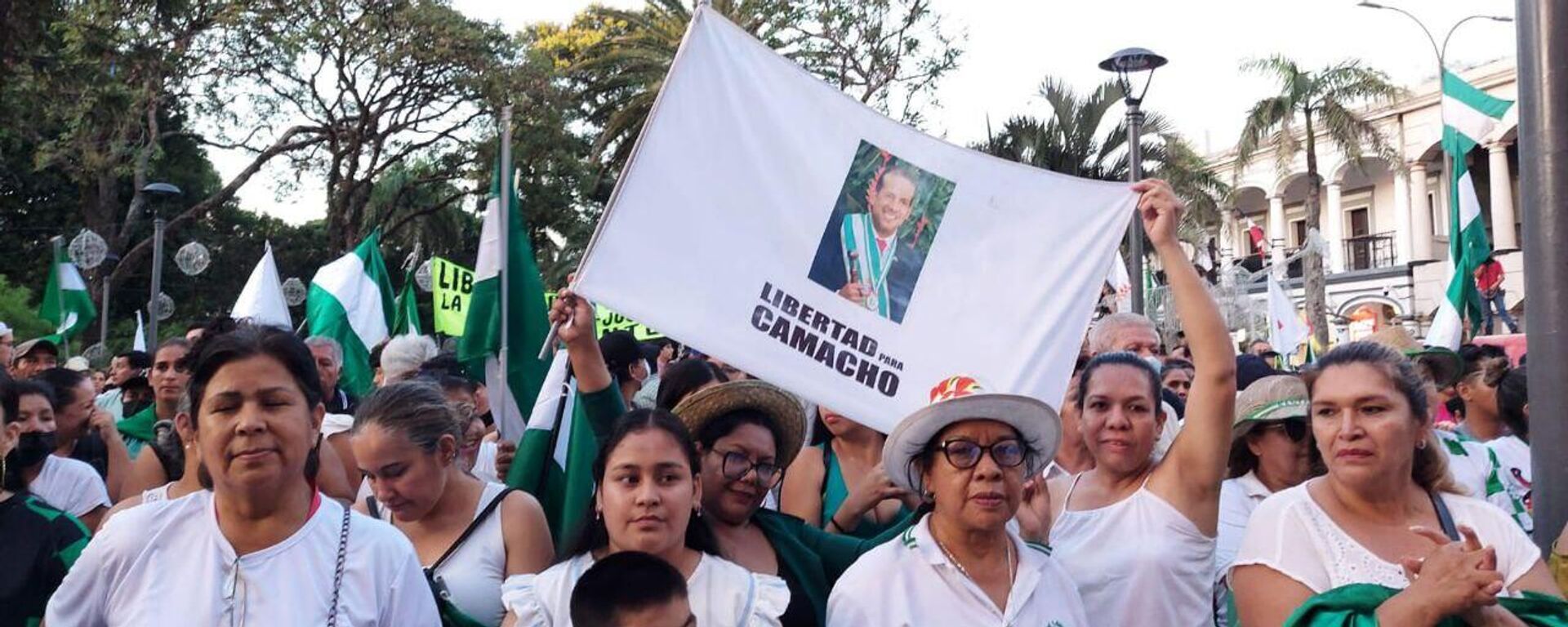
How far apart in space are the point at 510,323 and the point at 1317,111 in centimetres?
3602

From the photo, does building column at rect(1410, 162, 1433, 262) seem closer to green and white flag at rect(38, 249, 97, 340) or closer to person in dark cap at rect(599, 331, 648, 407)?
green and white flag at rect(38, 249, 97, 340)

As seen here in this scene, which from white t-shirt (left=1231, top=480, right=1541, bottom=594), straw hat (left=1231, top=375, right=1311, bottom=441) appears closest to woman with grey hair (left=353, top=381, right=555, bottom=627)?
white t-shirt (left=1231, top=480, right=1541, bottom=594)

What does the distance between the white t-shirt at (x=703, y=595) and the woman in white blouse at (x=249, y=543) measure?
36cm

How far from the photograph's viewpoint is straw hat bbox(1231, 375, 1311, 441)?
14.4 ft

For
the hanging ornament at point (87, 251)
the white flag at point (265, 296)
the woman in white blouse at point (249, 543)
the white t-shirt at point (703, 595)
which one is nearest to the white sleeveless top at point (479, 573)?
the white t-shirt at point (703, 595)

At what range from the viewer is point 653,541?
324cm

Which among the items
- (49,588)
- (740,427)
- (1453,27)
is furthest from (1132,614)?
(1453,27)

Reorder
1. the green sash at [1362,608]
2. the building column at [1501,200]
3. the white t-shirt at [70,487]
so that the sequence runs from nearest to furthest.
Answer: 1. the green sash at [1362,608]
2. the white t-shirt at [70,487]
3. the building column at [1501,200]

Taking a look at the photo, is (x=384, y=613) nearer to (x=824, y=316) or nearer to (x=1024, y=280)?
(x=824, y=316)

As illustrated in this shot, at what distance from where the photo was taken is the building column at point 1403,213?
4038 cm

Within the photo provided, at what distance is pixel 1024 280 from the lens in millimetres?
4695

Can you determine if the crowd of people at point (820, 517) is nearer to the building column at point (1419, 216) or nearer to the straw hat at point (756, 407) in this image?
the straw hat at point (756, 407)

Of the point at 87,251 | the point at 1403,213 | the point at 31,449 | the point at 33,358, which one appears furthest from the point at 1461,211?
the point at 1403,213

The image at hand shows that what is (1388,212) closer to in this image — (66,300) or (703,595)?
(66,300)
